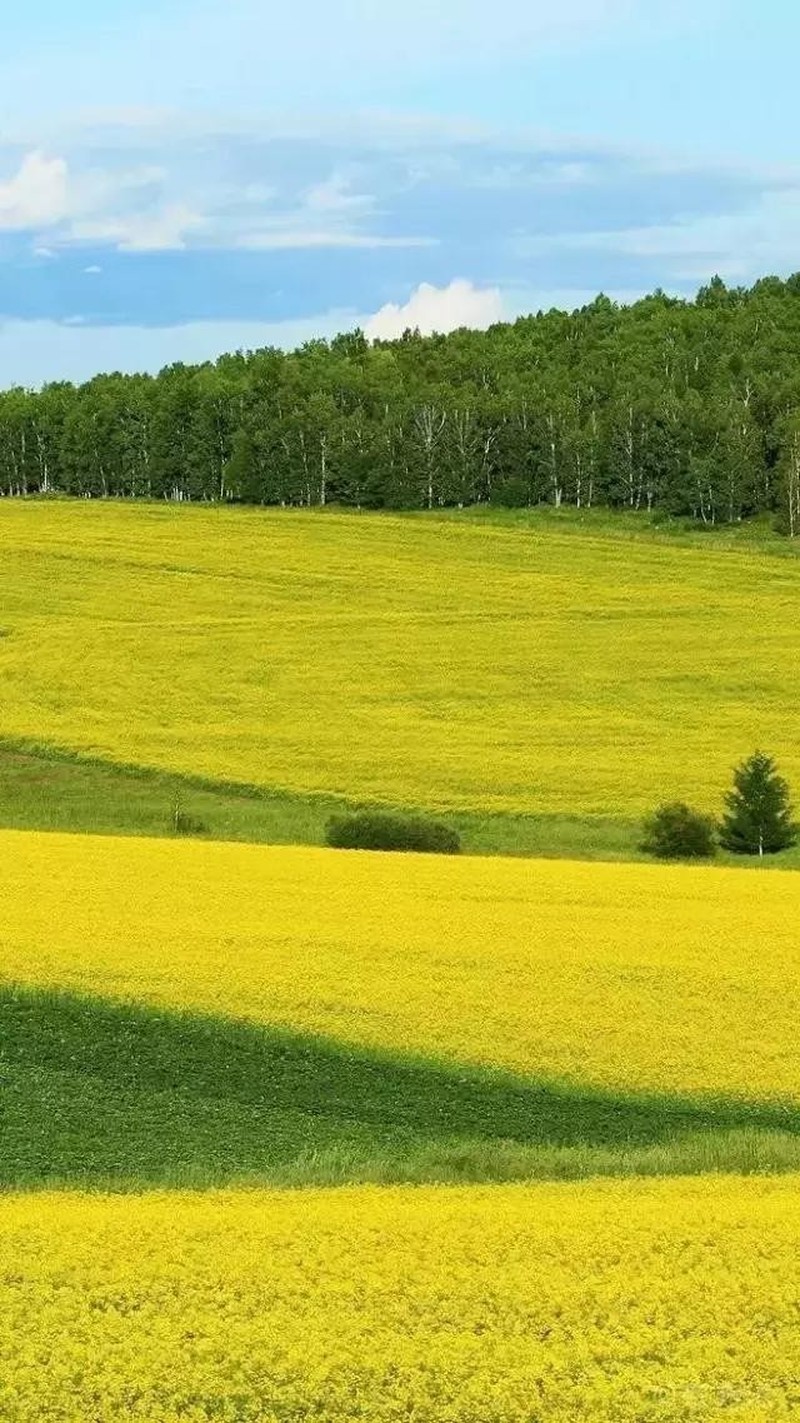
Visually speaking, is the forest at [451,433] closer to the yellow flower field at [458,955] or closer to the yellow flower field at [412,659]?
the yellow flower field at [412,659]

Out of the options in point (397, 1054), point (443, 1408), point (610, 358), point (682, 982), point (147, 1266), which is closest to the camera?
point (443, 1408)

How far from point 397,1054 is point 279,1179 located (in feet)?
12.9

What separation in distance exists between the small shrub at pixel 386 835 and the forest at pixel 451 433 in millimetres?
75516

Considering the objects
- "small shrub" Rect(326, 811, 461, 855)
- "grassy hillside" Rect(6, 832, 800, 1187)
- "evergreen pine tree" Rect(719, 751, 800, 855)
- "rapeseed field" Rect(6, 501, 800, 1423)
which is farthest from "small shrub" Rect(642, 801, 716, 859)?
"grassy hillside" Rect(6, 832, 800, 1187)

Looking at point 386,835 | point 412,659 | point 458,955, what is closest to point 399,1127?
point 458,955

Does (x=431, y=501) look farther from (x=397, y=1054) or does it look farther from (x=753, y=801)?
(x=397, y=1054)

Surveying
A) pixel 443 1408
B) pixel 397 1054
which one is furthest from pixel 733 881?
pixel 443 1408

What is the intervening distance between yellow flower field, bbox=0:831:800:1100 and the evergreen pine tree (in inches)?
369

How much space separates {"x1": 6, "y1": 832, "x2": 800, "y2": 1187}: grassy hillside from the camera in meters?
17.6

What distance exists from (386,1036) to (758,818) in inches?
876

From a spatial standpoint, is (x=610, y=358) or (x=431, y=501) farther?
(x=610, y=358)

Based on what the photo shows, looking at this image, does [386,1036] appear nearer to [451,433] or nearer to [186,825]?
[186,825]

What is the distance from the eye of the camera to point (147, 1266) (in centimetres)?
1202

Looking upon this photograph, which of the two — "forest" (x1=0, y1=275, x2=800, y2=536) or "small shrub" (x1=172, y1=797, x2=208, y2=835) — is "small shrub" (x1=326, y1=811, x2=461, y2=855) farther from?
"forest" (x1=0, y1=275, x2=800, y2=536)
